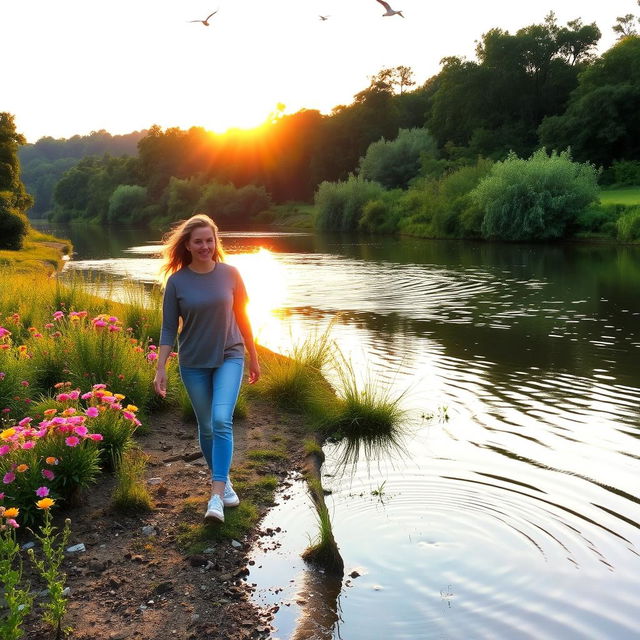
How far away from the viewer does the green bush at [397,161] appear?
229 feet

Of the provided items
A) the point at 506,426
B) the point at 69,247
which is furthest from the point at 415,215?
the point at 506,426

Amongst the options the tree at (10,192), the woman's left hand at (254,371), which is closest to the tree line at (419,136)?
the tree at (10,192)

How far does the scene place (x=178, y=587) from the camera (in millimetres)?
4645

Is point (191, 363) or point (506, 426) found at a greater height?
point (191, 363)

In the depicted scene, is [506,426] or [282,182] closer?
[506,426]

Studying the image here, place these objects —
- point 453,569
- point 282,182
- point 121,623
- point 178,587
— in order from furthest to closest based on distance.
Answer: point 282,182
point 453,569
point 178,587
point 121,623

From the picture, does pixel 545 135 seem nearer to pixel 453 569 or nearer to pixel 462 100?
pixel 462 100

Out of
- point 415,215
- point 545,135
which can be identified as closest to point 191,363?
point 415,215

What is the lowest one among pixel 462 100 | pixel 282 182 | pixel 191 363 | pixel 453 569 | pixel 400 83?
pixel 453 569

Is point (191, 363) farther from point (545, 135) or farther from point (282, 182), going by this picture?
point (282, 182)

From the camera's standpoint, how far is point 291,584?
4902 mm

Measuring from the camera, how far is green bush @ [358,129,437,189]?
229 feet

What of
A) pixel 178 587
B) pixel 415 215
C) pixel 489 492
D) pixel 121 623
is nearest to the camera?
pixel 121 623

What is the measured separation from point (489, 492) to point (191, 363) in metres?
2.99
